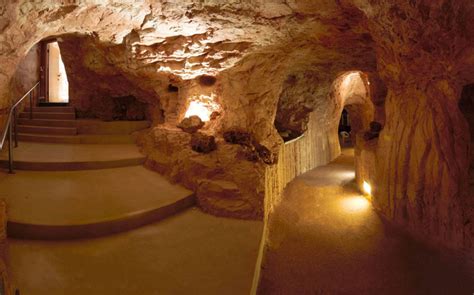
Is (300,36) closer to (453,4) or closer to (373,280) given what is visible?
(453,4)

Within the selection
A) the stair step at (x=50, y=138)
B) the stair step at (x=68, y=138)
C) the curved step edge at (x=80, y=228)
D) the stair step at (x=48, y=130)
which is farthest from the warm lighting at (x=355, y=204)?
the stair step at (x=48, y=130)

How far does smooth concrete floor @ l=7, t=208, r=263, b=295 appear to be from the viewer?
8.75 feet

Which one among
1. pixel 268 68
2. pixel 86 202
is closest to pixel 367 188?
pixel 268 68

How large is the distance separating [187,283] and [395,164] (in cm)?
445

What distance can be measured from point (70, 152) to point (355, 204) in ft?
20.8

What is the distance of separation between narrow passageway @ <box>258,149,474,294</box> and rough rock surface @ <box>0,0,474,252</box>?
497 millimetres

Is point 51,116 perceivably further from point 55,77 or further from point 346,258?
point 346,258

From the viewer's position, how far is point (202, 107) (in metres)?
6.39

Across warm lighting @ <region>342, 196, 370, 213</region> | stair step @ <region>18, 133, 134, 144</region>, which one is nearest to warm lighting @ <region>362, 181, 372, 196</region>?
warm lighting @ <region>342, 196, 370, 213</region>

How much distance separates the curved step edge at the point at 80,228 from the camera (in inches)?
131

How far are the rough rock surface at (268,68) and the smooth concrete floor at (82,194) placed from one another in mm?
588

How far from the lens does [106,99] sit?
8633 millimetres

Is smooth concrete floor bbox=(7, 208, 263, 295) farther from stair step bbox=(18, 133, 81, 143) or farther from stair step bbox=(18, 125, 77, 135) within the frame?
stair step bbox=(18, 125, 77, 135)

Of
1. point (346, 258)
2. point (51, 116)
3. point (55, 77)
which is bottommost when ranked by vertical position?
point (346, 258)
